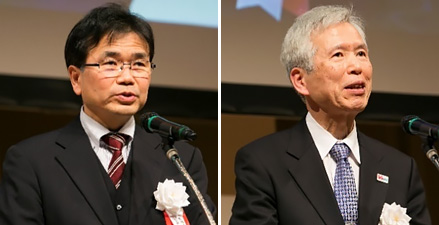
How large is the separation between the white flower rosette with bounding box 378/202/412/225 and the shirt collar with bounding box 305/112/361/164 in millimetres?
252

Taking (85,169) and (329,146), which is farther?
(329,146)

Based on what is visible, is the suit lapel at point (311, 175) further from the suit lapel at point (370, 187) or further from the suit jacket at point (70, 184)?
the suit jacket at point (70, 184)

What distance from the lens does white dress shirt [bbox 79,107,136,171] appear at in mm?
2926

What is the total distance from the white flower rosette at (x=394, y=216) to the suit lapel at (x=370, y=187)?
0.09 feet

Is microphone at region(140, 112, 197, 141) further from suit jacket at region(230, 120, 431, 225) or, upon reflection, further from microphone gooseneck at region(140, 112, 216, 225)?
suit jacket at region(230, 120, 431, 225)

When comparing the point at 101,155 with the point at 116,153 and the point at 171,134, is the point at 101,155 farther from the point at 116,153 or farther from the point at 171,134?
the point at 171,134

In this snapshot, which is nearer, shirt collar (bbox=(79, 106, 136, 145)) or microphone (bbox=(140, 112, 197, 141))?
microphone (bbox=(140, 112, 197, 141))

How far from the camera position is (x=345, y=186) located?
298 cm

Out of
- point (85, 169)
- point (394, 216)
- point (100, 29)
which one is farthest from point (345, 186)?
point (100, 29)

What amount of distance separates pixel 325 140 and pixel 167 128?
798 mm

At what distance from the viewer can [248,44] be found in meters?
4.26

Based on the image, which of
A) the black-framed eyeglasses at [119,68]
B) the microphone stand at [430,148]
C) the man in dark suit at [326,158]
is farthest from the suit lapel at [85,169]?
the microphone stand at [430,148]

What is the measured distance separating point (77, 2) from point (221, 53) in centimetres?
84

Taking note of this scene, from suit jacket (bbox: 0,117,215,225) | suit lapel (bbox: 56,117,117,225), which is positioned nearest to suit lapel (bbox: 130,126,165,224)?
suit jacket (bbox: 0,117,215,225)
